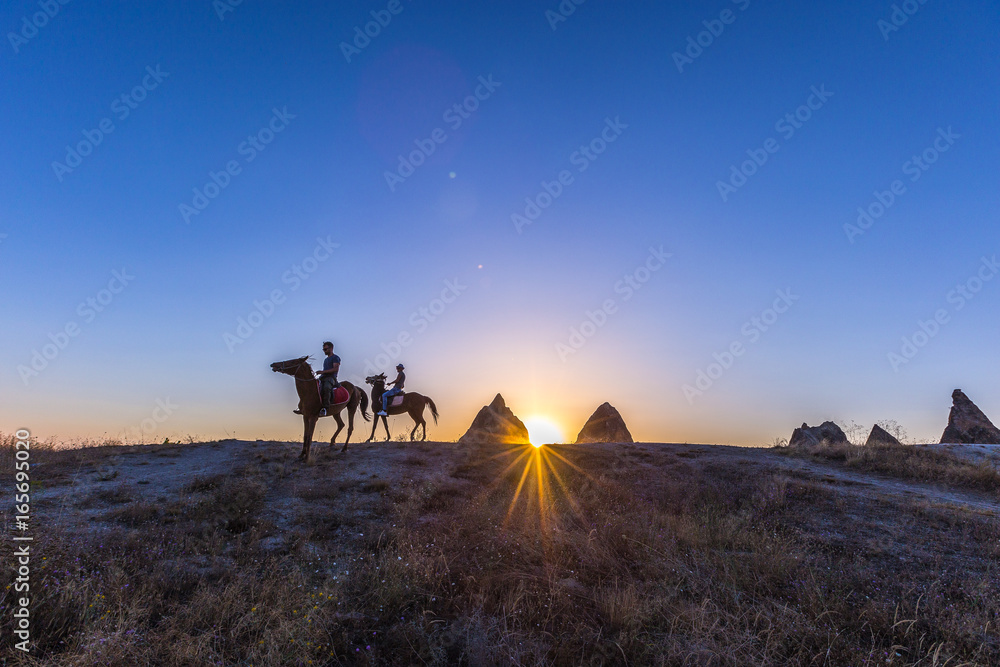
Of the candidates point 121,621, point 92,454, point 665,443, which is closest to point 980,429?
point 665,443

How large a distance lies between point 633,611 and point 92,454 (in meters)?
18.1

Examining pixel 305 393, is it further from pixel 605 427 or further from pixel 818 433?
pixel 818 433

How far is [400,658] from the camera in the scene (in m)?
5.16

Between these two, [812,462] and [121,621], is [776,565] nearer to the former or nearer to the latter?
[121,621]

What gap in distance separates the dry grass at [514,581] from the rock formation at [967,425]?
21501 millimetres

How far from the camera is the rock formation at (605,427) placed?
2986 cm

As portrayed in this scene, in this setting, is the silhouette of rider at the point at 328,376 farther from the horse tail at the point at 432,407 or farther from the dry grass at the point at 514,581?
the horse tail at the point at 432,407

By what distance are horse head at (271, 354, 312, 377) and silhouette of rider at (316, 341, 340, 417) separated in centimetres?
74

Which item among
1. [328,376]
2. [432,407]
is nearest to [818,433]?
[432,407]

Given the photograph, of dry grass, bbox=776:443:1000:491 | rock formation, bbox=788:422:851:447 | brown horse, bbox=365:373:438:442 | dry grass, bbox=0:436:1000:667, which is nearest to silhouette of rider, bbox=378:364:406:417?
brown horse, bbox=365:373:438:442

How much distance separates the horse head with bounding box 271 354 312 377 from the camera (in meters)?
15.0

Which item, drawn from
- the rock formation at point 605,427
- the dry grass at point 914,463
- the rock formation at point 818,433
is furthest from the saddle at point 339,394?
the rock formation at point 818,433

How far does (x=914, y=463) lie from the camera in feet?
47.7

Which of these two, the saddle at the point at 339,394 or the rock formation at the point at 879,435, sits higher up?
the saddle at the point at 339,394
